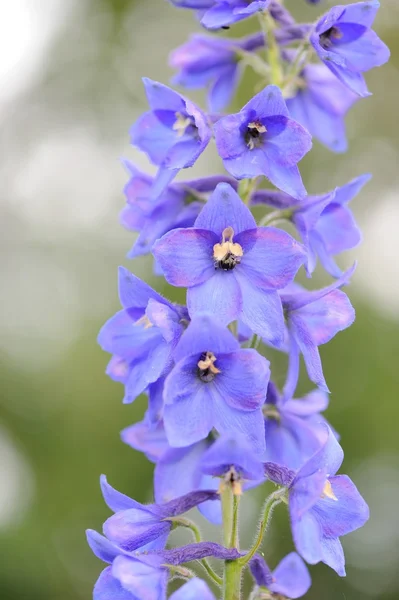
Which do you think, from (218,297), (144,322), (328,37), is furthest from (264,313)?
(328,37)

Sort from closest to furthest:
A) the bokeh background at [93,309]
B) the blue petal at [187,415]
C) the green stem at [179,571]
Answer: the blue petal at [187,415] → the green stem at [179,571] → the bokeh background at [93,309]

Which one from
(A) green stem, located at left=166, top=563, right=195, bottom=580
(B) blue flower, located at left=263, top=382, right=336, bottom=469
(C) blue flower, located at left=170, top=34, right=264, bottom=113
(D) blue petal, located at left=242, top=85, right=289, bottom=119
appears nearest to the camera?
(A) green stem, located at left=166, top=563, right=195, bottom=580

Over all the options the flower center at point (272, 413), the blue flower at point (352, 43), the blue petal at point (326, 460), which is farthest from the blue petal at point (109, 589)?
the blue flower at point (352, 43)

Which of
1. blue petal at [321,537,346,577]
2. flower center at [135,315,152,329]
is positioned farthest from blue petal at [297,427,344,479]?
flower center at [135,315,152,329]

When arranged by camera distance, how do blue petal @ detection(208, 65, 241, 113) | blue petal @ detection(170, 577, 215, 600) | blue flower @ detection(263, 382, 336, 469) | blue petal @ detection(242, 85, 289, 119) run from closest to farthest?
blue petal @ detection(170, 577, 215, 600), blue petal @ detection(242, 85, 289, 119), blue flower @ detection(263, 382, 336, 469), blue petal @ detection(208, 65, 241, 113)

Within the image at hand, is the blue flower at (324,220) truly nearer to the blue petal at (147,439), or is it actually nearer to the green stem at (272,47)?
the green stem at (272,47)

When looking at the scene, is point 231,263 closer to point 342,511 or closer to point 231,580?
point 342,511

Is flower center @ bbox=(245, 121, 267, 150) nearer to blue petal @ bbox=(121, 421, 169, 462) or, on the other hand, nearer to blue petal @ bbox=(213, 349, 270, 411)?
blue petal @ bbox=(213, 349, 270, 411)
